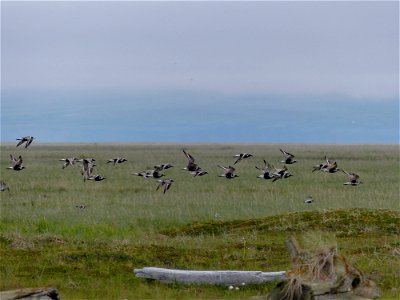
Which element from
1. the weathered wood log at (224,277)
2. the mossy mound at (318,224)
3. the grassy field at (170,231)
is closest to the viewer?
the weathered wood log at (224,277)

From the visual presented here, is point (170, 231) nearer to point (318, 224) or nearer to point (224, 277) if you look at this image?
point (318, 224)

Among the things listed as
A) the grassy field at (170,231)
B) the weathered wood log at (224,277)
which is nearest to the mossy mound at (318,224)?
the grassy field at (170,231)

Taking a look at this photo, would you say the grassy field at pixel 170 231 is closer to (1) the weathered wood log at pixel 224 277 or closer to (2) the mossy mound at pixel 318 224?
(2) the mossy mound at pixel 318 224

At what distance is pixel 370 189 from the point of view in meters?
37.3

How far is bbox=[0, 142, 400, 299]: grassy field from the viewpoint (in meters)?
15.0

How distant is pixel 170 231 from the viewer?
74.4ft

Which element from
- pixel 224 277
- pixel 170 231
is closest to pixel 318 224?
pixel 170 231

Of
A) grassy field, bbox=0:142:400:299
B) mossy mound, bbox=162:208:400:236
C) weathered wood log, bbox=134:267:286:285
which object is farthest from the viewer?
mossy mound, bbox=162:208:400:236

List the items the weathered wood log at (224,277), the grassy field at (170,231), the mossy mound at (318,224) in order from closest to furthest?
the weathered wood log at (224,277), the grassy field at (170,231), the mossy mound at (318,224)

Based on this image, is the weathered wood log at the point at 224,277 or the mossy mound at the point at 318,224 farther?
the mossy mound at the point at 318,224

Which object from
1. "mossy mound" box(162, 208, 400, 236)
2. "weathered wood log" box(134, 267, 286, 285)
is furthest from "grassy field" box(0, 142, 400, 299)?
"weathered wood log" box(134, 267, 286, 285)

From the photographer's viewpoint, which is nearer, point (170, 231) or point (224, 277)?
point (224, 277)

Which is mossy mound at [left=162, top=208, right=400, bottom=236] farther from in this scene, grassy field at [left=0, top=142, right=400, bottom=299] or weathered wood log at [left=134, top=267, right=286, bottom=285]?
weathered wood log at [left=134, top=267, right=286, bottom=285]

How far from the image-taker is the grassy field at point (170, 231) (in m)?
15.0
